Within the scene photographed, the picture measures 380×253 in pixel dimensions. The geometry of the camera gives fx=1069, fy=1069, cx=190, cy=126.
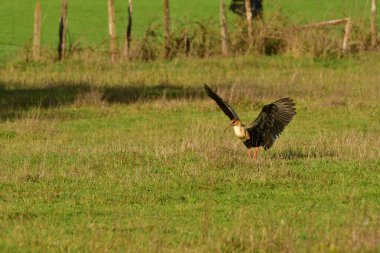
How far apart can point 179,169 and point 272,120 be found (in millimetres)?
1402

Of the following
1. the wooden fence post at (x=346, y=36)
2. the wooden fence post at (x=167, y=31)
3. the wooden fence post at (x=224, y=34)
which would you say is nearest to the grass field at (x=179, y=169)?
the wooden fence post at (x=167, y=31)

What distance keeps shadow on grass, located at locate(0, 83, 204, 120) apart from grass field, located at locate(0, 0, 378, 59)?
Answer: 459 inches

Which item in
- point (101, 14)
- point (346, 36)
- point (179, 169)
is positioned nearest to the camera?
point (179, 169)

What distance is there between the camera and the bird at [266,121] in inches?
531

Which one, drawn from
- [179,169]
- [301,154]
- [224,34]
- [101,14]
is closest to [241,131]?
[179,169]

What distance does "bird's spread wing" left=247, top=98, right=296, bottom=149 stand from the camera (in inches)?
534

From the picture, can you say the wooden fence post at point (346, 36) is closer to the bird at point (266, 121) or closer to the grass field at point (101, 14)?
the grass field at point (101, 14)

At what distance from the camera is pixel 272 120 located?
13.7 m

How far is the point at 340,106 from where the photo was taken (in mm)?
21047

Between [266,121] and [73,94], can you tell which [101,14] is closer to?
[73,94]

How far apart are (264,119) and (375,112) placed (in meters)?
7.00

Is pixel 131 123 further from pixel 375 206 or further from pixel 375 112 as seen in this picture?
pixel 375 206

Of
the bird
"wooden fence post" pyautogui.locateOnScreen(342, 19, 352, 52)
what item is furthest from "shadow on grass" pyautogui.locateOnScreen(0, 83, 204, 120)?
the bird

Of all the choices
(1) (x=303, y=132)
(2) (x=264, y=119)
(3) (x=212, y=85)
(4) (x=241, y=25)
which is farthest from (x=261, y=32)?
(2) (x=264, y=119)
